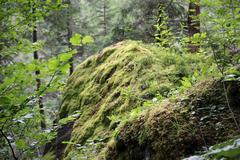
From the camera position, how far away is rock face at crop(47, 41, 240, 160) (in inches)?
124

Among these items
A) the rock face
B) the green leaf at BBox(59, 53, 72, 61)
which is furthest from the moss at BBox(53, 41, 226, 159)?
the green leaf at BBox(59, 53, 72, 61)

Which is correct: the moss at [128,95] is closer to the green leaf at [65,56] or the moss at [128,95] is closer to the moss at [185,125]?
the moss at [185,125]

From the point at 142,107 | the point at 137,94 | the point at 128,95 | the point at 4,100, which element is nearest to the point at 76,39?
the point at 4,100

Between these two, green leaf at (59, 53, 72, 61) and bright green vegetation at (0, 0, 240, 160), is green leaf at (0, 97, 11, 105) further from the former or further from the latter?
green leaf at (59, 53, 72, 61)

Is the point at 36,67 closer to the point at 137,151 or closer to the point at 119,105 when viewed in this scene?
the point at 137,151

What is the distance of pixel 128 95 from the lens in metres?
4.71

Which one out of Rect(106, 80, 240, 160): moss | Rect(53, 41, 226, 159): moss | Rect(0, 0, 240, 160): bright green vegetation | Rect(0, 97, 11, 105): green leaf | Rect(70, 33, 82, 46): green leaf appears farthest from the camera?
Rect(53, 41, 226, 159): moss

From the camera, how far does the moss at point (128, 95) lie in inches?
139

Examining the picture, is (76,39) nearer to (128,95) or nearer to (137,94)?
(128,95)

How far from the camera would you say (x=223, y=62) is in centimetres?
315

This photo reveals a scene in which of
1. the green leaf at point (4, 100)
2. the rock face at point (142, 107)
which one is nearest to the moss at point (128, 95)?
the rock face at point (142, 107)

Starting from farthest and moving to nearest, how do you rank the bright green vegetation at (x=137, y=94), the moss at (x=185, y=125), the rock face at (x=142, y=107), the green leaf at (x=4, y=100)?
1. the rock face at (x=142, y=107)
2. the moss at (x=185, y=125)
3. the bright green vegetation at (x=137, y=94)
4. the green leaf at (x=4, y=100)

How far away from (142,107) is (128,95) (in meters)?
0.67

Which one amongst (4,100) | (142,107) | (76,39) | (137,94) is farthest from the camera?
(137,94)
